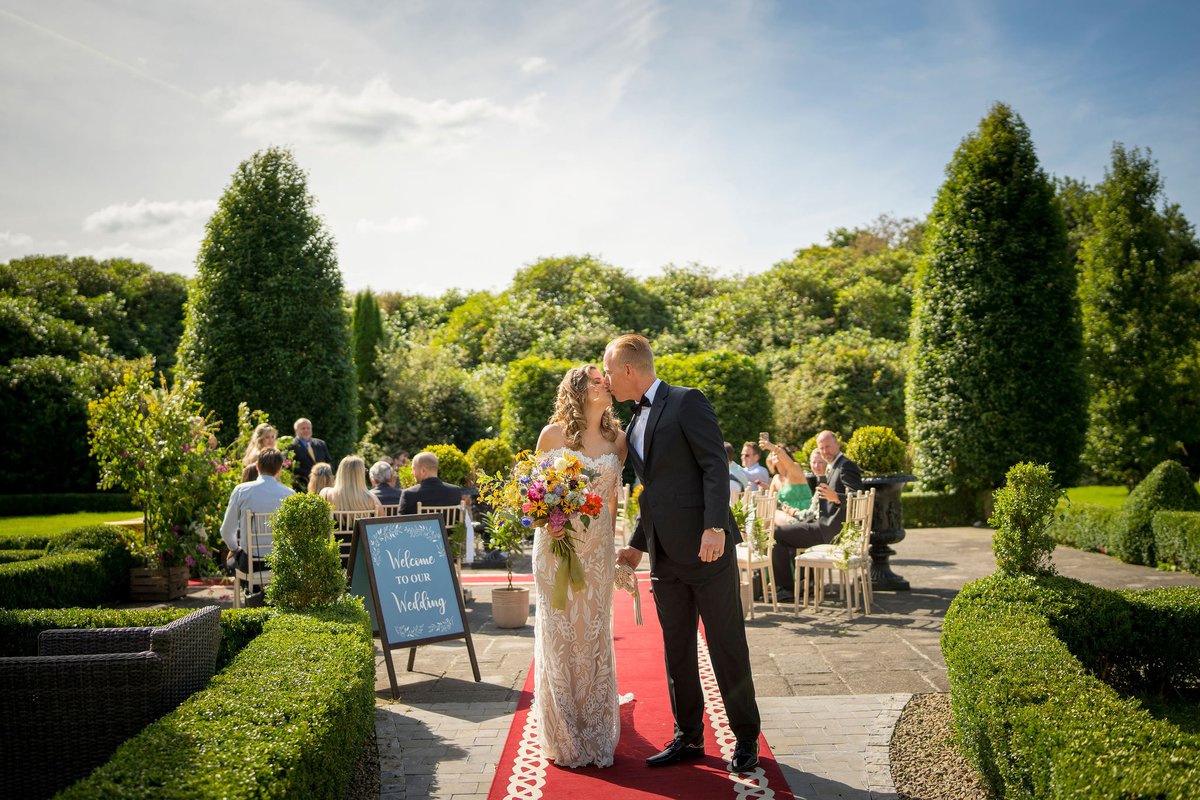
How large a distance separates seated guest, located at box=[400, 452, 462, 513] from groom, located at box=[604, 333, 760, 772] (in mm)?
5866

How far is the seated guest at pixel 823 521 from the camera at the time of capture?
8.96m

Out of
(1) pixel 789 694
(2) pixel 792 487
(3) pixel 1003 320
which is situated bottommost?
(1) pixel 789 694

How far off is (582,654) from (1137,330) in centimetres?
1723

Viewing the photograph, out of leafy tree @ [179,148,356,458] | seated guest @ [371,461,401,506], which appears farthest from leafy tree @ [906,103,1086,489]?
leafy tree @ [179,148,356,458]

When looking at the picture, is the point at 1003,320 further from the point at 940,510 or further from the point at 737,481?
the point at 737,481

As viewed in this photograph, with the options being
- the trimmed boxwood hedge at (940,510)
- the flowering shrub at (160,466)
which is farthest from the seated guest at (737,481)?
the trimmed boxwood hedge at (940,510)

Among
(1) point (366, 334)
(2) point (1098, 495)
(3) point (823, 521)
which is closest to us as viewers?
(3) point (823, 521)

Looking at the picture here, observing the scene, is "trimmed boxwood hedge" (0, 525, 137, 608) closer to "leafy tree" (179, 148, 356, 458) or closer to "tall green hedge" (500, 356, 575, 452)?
"leafy tree" (179, 148, 356, 458)

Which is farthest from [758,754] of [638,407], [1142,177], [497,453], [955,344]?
[1142,177]

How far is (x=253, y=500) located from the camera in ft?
27.5

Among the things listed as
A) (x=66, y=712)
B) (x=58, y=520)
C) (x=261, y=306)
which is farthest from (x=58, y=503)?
(x=66, y=712)

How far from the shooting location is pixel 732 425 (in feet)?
64.5

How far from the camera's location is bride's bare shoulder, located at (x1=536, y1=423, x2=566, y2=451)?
481 cm

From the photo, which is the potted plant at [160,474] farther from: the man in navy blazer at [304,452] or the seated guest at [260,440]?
the man in navy blazer at [304,452]
